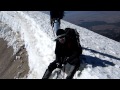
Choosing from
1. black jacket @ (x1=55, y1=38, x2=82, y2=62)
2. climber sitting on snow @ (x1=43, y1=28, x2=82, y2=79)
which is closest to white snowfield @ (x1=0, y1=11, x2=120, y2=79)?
climber sitting on snow @ (x1=43, y1=28, x2=82, y2=79)

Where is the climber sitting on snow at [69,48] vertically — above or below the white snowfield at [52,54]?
above

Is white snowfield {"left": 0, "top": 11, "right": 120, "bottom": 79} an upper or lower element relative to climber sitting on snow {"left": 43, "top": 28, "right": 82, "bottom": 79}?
lower

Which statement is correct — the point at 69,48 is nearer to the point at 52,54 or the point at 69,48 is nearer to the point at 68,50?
the point at 68,50

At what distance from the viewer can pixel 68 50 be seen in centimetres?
513

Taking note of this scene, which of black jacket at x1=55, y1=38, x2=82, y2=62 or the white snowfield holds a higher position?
black jacket at x1=55, y1=38, x2=82, y2=62

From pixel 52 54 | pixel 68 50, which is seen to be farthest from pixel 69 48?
pixel 52 54

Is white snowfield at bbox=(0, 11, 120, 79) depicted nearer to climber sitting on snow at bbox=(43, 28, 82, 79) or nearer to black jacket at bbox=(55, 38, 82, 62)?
climber sitting on snow at bbox=(43, 28, 82, 79)

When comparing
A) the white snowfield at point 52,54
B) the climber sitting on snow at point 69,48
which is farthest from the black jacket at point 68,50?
the white snowfield at point 52,54

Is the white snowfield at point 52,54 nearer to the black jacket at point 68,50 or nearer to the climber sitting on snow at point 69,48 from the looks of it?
the climber sitting on snow at point 69,48

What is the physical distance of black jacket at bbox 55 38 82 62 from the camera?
16.5 feet

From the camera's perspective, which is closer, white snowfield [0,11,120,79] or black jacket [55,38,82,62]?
black jacket [55,38,82,62]

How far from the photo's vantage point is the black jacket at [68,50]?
502 centimetres

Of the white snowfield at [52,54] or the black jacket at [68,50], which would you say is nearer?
the black jacket at [68,50]
